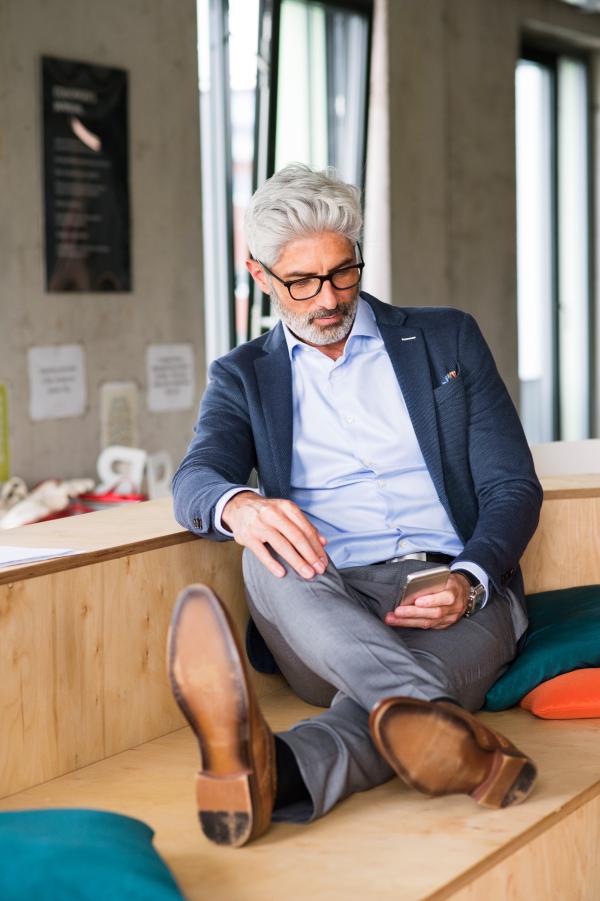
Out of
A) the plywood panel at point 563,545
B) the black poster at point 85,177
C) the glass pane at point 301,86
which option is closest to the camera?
the plywood panel at point 563,545

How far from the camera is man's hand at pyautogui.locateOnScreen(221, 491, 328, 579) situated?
142 centimetres

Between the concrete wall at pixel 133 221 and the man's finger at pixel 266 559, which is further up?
the concrete wall at pixel 133 221

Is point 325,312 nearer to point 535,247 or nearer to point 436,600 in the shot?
point 436,600

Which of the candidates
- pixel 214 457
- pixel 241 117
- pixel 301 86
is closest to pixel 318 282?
pixel 214 457

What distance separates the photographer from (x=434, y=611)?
151 centimetres

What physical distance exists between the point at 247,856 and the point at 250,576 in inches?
17.7

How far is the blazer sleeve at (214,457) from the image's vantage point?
5.30 ft

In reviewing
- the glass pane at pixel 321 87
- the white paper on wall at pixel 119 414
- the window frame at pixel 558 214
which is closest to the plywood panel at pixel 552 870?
the white paper on wall at pixel 119 414

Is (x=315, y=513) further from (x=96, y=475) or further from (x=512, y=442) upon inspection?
(x=96, y=475)

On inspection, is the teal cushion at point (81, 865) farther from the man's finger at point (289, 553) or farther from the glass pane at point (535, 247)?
the glass pane at point (535, 247)

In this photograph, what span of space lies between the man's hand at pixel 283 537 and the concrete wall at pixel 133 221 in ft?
8.10

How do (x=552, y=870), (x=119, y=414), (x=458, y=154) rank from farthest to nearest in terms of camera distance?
(x=458, y=154), (x=119, y=414), (x=552, y=870)

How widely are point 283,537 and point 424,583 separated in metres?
0.25

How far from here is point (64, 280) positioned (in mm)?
3861
